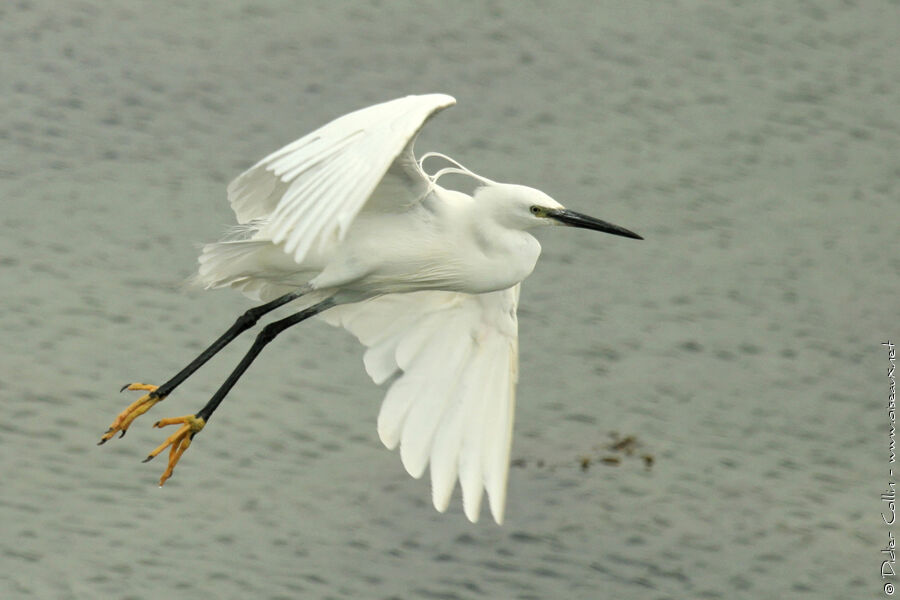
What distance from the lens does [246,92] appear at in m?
15.6

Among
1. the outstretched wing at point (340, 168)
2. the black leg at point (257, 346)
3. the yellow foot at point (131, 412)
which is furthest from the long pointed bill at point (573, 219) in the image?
the yellow foot at point (131, 412)

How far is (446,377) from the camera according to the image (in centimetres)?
897

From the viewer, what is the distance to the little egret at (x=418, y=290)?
8.34 meters

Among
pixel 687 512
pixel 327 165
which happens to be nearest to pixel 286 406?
pixel 687 512

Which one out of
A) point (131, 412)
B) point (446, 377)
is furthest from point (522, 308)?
point (131, 412)

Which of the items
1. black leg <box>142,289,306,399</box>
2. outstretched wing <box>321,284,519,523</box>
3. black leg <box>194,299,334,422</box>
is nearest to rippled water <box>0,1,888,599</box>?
outstretched wing <box>321,284,519,523</box>

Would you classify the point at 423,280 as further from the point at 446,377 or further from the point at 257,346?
the point at 257,346

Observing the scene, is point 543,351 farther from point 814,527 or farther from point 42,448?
point 42,448

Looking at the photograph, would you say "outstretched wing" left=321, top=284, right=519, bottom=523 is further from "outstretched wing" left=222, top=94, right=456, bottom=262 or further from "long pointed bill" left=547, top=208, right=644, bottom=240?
"outstretched wing" left=222, top=94, right=456, bottom=262

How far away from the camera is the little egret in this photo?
27.4ft

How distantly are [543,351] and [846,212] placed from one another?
12.0ft

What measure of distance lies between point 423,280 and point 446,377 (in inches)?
27.6

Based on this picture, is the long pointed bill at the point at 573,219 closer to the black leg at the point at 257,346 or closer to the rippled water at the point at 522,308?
the black leg at the point at 257,346

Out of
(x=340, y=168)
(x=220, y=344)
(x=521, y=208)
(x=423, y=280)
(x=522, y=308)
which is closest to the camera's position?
(x=340, y=168)
